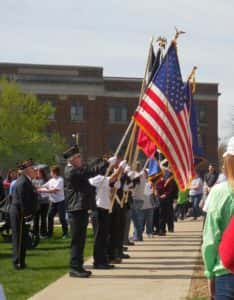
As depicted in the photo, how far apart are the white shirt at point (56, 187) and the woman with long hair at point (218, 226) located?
45.0 ft

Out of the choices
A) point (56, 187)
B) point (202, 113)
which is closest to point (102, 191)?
point (56, 187)

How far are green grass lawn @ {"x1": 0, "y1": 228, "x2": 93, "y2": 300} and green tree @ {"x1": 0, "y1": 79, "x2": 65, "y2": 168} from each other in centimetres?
4675

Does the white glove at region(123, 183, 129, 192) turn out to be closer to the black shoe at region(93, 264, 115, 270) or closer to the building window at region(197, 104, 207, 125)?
the black shoe at region(93, 264, 115, 270)

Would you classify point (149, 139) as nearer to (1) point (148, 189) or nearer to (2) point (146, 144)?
(2) point (146, 144)

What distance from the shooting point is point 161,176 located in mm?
20281

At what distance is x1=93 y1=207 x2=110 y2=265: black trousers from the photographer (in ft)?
41.2

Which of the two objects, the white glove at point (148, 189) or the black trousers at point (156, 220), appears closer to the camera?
the white glove at point (148, 189)

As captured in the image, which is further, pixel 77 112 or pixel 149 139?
pixel 77 112

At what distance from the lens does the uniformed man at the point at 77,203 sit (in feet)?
38.0

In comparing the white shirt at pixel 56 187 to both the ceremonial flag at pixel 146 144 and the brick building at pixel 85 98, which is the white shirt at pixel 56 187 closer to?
the ceremonial flag at pixel 146 144

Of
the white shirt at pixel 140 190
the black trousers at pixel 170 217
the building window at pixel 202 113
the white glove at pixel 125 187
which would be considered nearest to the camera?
the white glove at pixel 125 187

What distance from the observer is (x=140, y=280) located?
11367mm

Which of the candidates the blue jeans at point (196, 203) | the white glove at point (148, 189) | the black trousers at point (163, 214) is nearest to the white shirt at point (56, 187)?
the white glove at point (148, 189)

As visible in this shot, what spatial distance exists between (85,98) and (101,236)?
2404 inches
